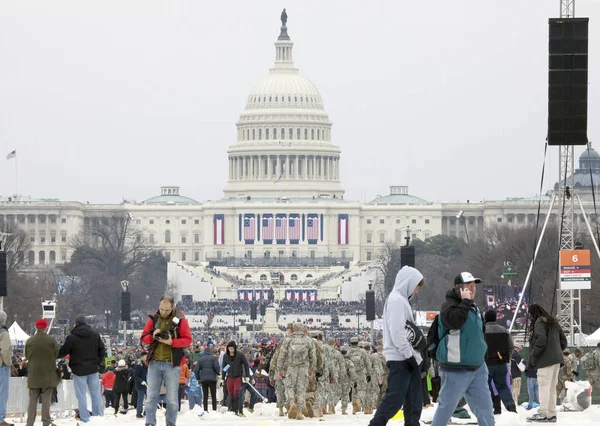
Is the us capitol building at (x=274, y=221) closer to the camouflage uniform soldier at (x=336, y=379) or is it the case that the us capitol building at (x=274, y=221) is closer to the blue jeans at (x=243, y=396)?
the blue jeans at (x=243, y=396)

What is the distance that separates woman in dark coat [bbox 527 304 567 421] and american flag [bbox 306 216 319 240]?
162975 mm

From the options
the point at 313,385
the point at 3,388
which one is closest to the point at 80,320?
the point at 3,388

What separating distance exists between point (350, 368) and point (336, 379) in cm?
53

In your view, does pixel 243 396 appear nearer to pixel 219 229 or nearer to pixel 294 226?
pixel 294 226

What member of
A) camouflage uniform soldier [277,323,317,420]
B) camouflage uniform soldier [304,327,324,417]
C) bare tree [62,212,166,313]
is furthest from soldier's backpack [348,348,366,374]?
bare tree [62,212,166,313]

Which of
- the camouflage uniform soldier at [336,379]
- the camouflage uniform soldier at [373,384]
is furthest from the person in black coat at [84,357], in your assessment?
the camouflage uniform soldier at [373,384]

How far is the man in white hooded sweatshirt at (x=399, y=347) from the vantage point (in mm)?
20641

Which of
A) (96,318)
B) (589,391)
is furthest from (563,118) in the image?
(96,318)

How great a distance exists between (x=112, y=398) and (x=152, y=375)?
11105 millimetres

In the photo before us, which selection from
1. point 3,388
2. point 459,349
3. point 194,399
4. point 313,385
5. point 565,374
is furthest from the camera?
point 194,399

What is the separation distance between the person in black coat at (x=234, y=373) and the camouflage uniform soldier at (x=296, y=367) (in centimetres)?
226

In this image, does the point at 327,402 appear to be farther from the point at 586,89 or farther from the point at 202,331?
the point at 202,331

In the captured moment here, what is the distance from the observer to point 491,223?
174 metres

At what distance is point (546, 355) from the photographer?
995 inches
